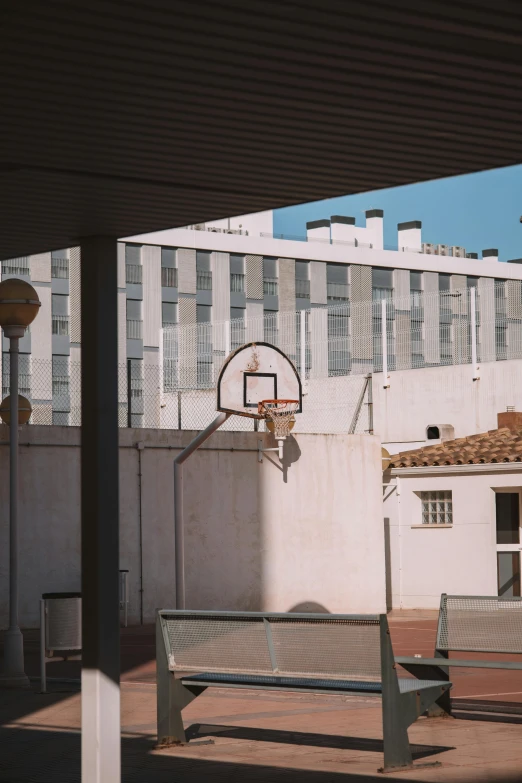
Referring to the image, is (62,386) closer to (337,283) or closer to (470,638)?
(337,283)

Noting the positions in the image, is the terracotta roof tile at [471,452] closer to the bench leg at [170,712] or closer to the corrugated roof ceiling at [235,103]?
the bench leg at [170,712]

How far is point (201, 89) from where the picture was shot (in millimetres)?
4926

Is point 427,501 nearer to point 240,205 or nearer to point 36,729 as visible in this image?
point 36,729

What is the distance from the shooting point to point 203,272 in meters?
77.7

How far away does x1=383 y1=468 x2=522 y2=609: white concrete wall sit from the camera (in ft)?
79.7

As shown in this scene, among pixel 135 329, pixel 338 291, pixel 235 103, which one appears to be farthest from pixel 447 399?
pixel 338 291

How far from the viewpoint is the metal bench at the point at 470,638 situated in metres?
10.2

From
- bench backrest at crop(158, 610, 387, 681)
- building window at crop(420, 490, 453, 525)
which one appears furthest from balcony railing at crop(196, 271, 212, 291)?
bench backrest at crop(158, 610, 387, 681)

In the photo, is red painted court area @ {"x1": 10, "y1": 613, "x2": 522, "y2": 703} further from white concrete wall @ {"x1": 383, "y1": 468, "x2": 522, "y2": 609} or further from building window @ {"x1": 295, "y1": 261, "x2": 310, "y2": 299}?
building window @ {"x1": 295, "y1": 261, "x2": 310, "y2": 299}

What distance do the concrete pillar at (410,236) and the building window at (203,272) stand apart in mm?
15515

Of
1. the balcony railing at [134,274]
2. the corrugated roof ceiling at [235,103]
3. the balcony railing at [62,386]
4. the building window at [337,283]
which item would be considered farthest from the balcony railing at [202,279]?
the corrugated roof ceiling at [235,103]

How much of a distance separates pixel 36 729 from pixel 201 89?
21.1 feet

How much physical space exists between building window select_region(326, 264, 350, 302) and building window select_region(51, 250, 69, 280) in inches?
656

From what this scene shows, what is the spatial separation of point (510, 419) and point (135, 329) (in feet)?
162
